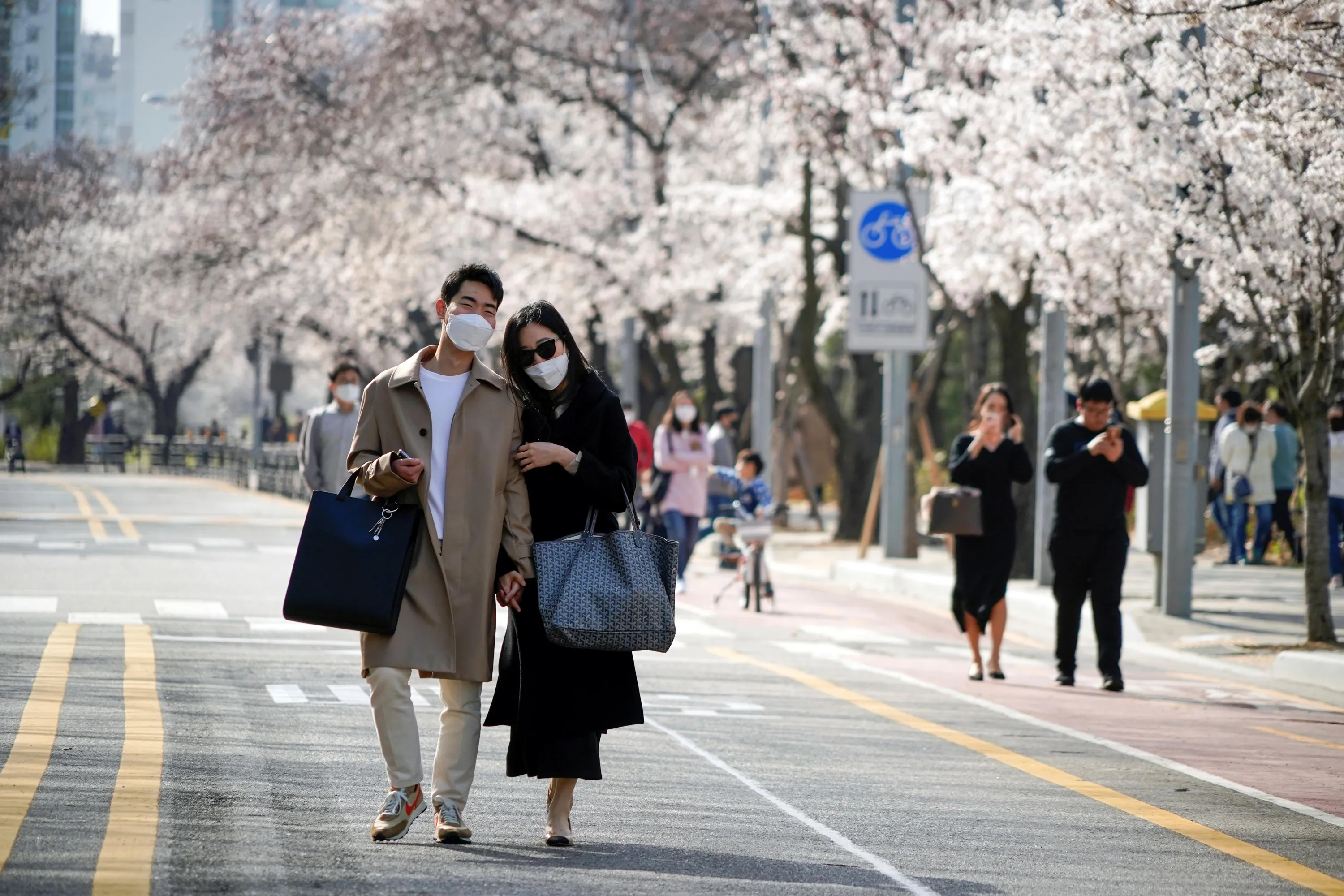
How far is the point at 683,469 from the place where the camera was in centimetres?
1922

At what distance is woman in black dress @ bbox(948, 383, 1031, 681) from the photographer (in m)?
13.0

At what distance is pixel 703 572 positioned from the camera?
75.2 ft

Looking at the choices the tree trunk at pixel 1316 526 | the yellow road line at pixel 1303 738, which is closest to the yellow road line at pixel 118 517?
the tree trunk at pixel 1316 526

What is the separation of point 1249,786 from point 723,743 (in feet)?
7.43

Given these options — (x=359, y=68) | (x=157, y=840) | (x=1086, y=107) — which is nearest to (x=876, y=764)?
(x=157, y=840)

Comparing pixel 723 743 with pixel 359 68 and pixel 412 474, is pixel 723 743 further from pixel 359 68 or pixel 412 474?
pixel 359 68

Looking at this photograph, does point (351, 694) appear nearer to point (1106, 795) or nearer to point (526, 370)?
point (1106, 795)

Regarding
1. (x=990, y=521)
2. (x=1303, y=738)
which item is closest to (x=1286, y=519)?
(x=990, y=521)

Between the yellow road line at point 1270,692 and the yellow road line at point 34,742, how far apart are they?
691 cm

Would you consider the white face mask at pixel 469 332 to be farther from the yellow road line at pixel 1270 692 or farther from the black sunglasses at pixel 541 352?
the yellow road line at pixel 1270 692

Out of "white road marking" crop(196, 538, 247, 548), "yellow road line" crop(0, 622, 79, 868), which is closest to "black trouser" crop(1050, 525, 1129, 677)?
"yellow road line" crop(0, 622, 79, 868)

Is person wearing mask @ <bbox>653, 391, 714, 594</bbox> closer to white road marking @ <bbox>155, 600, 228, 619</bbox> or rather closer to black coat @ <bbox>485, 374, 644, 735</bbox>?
white road marking @ <bbox>155, 600, 228, 619</bbox>

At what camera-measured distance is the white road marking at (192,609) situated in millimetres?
15055

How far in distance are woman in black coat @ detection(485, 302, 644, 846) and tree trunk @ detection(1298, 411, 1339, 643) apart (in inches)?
368
